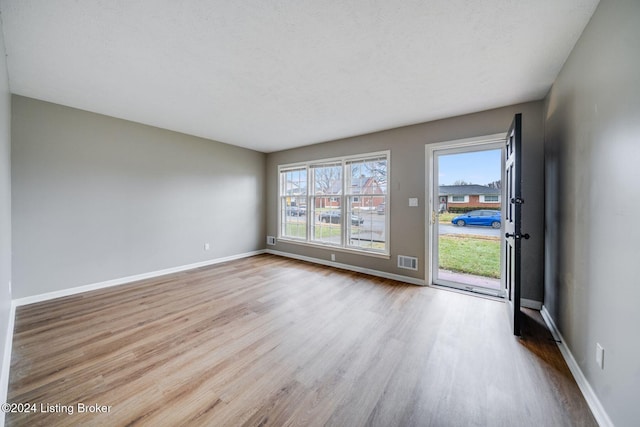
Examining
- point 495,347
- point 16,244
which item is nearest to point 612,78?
point 495,347

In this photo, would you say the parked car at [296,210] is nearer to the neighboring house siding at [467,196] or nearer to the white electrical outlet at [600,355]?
the neighboring house siding at [467,196]

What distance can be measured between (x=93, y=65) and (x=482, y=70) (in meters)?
3.76

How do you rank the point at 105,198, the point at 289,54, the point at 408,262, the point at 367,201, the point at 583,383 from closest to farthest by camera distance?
the point at 583,383 → the point at 289,54 → the point at 105,198 → the point at 408,262 → the point at 367,201

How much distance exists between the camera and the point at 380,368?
1802mm

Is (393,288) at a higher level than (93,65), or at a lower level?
lower

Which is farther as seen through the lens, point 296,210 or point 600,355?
point 296,210

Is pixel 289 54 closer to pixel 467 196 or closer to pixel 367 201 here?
pixel 367 201

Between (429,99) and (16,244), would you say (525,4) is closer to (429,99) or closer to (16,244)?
(429,99)

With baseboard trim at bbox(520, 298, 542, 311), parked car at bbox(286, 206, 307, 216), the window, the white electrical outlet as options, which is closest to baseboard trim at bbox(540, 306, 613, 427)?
the white electrical outlet

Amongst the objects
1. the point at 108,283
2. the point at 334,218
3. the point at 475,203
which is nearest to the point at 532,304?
the point at 475,203

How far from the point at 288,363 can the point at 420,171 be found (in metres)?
3.20

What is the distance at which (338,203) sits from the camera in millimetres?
4738

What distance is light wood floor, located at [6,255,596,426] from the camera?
141 centimetres

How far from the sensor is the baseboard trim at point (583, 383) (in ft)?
4.35
